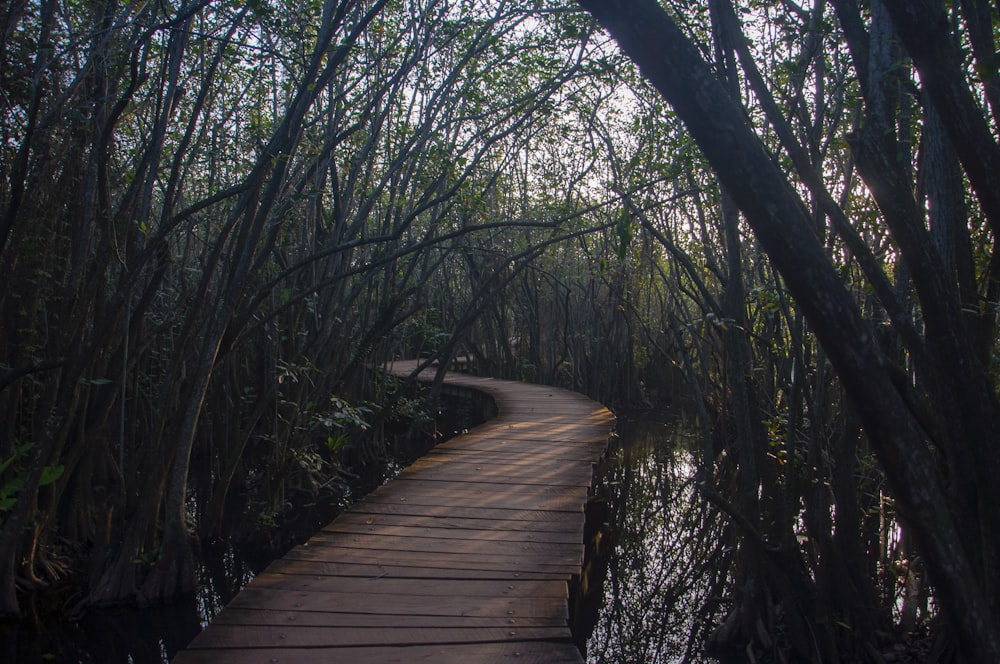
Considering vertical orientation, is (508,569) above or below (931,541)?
below

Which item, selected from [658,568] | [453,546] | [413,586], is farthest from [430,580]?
[658,568]

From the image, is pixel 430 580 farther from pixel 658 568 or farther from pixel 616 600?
pixel 658 568

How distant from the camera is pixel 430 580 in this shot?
3234 millimetres

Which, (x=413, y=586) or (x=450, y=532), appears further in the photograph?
(x=450, y=532)

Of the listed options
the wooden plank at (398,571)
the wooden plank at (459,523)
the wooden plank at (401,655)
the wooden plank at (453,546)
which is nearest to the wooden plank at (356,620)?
the wooden plank at (401,655)

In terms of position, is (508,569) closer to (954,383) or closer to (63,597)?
(954,383)

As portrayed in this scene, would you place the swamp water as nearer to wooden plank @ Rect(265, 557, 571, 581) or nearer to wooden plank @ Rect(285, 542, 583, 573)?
wooden plank @ Rect(285, 542, 583, 573)

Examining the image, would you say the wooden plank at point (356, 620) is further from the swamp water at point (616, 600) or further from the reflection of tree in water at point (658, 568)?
the reflection of tree in water at point (658, 568)

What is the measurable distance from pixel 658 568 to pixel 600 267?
7.04 ft

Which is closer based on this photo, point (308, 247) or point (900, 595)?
point (900, 595)

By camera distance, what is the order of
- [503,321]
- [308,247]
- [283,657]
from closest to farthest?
1. [283,657]
2. [308,247]
3. [503,321]

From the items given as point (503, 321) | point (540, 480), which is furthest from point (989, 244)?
point (503, 321)

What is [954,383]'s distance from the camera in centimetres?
210

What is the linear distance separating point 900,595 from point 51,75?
5.06 meters
